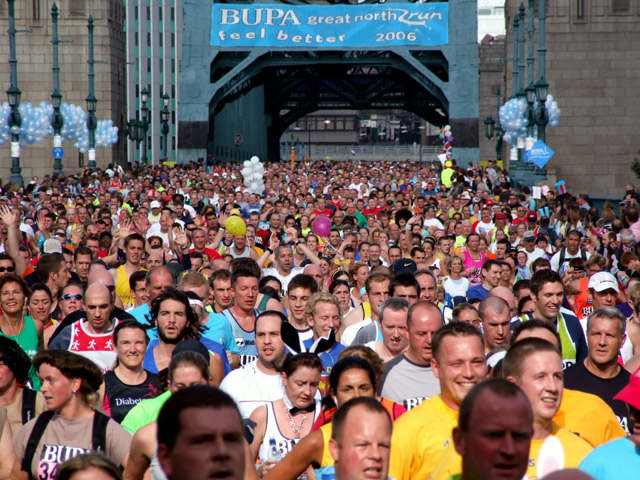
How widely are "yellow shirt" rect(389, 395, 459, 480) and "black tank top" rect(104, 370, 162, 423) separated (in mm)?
2275

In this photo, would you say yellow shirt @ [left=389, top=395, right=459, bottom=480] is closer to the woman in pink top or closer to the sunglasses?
the sunglasses

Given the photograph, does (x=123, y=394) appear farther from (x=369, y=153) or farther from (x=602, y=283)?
(x=369, y=153)

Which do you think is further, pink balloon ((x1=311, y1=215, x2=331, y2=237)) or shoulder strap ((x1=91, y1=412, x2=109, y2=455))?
pink balloon ((x1=311, y1=215, x2=331, y2=237))

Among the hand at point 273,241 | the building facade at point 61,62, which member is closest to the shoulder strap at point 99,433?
the hand at point 273,241

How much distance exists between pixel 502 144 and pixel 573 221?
3697 cm

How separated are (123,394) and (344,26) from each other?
43.3 m

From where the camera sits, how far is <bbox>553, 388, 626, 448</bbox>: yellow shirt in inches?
210

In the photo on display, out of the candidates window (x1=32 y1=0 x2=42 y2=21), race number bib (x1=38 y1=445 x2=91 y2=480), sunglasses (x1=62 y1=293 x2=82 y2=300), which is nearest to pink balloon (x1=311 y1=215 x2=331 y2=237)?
sunglasses (x1=62 y1=293 x2=82 y2=300)

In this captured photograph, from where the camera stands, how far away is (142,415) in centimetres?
596

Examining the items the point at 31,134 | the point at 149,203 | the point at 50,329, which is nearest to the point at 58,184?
the point at 149,203

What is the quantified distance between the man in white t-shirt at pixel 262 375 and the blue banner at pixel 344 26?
42.3 metres

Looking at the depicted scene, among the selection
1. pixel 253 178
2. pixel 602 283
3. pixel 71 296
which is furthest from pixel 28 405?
pixel 253 178

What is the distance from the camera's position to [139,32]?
121 m

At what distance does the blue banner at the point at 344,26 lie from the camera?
48.2m
